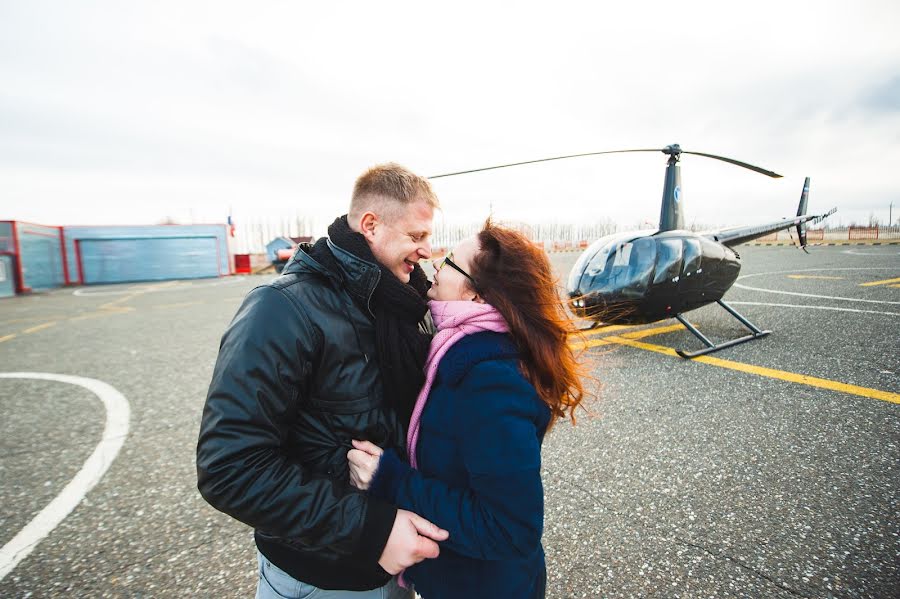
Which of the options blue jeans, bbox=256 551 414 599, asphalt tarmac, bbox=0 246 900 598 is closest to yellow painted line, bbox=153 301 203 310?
asphalt tarmac, bbox=0 246 900 598

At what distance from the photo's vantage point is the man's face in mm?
1426

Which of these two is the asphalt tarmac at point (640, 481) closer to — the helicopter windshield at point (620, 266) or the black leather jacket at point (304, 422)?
the helicopter windshield at point (620, 266)

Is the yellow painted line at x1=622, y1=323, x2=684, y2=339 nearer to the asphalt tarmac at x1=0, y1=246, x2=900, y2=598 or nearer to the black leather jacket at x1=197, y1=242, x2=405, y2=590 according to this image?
the asphalt tarmac at x1=0, y1=246, x2=900, y2=598

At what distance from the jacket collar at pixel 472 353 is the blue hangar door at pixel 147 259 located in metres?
26.2

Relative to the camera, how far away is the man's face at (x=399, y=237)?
4.68 ft

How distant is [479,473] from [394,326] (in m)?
0.48

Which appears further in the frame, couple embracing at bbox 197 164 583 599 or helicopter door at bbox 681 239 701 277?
helicopter door at bbox 681 239 701 277

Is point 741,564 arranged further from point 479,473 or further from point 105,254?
point 105,254

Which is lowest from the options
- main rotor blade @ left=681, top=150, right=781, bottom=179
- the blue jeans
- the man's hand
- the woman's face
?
the blue jeans

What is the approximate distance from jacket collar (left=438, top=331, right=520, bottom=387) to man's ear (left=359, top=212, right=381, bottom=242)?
1.65 feet

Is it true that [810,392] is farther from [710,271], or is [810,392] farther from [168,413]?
[168,413]

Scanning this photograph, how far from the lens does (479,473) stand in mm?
1057

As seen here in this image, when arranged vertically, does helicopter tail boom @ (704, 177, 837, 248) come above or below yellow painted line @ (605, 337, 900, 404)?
above

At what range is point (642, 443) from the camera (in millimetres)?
3363
